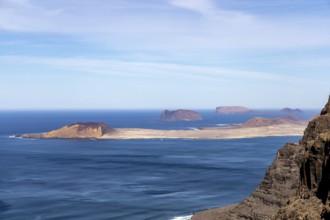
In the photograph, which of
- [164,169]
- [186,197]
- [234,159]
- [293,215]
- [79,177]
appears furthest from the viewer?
[234,159]

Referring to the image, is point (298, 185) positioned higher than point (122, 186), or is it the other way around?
point (298, 185)

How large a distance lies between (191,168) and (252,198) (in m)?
100

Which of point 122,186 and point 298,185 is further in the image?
point 122,186

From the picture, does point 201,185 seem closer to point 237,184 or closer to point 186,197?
point 237,184

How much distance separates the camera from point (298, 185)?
40938 millimetres

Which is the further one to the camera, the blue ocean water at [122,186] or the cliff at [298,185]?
the blue ocean water at [122,186]

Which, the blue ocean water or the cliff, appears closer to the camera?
the cliff

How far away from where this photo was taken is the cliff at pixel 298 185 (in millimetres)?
28320

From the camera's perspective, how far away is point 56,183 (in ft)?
450

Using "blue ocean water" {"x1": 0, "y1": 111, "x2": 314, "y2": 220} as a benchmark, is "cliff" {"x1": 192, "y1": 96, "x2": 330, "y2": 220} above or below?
above

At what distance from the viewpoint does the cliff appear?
28.3 m

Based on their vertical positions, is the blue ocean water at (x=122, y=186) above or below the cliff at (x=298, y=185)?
below

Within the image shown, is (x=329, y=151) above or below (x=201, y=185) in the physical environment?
above

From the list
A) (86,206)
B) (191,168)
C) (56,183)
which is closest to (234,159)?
(191,168)
